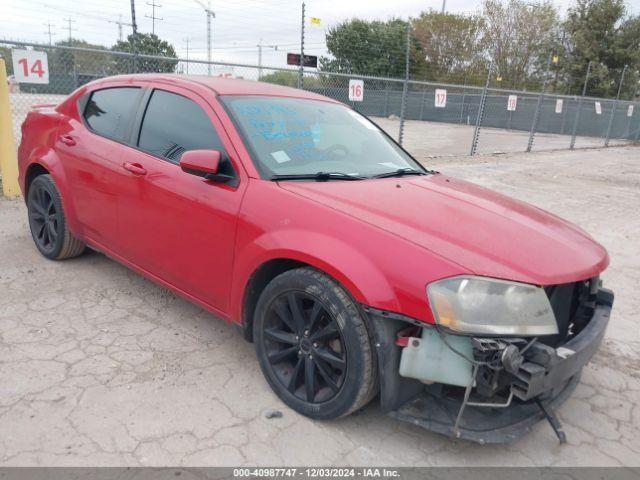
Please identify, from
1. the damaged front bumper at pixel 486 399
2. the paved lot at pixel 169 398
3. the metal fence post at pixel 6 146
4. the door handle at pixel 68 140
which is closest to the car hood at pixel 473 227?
the damaged front bumper at pixel 486 399

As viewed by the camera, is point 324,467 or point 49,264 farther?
point 49,264

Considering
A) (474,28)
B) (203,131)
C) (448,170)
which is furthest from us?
(474,28)

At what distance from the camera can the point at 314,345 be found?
2.43 metres

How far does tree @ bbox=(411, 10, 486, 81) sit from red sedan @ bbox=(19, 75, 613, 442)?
39.9 meters

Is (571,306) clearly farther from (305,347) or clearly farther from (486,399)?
(305,347)

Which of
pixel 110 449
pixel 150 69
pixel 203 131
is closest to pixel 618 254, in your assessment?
pixel 203 131

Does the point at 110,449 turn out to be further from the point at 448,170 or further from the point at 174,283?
the point at 448,170

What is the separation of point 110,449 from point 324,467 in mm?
963

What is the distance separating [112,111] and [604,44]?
36821 millimetres

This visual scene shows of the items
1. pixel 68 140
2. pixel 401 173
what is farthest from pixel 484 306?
pixel 68 140

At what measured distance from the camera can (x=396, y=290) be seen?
6.93 ft

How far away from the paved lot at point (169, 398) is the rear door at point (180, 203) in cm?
43

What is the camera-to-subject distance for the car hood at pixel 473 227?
2.18 m

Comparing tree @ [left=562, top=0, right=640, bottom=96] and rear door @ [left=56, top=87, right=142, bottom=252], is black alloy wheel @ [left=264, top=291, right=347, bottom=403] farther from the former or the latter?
tree @ [left=562, top=0, right=640, bottom=96]
